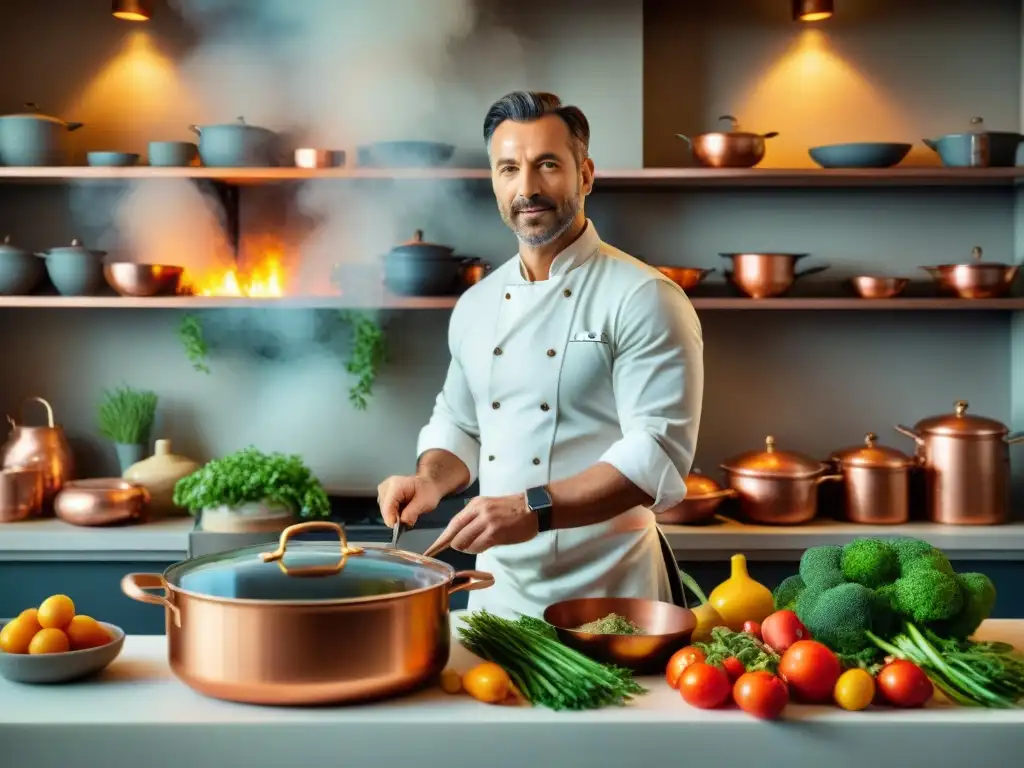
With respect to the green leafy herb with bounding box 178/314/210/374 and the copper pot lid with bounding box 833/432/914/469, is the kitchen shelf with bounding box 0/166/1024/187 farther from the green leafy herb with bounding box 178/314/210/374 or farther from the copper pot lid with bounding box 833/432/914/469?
the copper pot lid with bounding box 833/432/914/469

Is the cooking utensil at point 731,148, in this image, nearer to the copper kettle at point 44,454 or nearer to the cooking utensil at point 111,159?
the cooking utensil at point 111,159

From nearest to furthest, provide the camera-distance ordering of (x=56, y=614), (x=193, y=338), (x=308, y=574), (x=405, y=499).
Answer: (x=308, y=574) < (x=56, y=614) < (x=405, y=499) < (x=193, y=338)

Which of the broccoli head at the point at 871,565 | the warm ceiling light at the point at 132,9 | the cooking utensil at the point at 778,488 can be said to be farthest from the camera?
the warm ceiling light at the point at 132,9

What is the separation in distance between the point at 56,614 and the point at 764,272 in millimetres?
2540

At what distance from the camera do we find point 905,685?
1485mm

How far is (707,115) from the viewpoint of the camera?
390 centimetres

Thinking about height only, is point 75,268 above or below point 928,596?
above

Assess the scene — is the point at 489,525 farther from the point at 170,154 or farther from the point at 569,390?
the point at 170,154

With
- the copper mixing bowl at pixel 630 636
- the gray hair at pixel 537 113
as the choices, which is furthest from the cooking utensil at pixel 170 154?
the copper mixing bowl at pixel 630 636

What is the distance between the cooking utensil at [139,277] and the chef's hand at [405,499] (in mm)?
1894

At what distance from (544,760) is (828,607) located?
49 cm

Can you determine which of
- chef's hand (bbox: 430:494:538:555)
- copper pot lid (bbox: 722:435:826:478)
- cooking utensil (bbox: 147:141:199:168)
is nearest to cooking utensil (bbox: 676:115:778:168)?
copper pot lid (bbox: 722:435:826:478)

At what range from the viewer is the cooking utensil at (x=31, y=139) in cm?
361

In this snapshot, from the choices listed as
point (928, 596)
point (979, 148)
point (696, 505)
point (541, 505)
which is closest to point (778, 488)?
→ point (696, 505)
